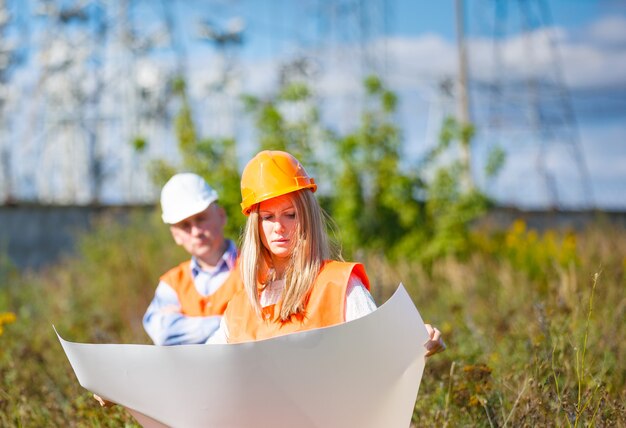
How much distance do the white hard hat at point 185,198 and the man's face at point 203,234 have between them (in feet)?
0.19

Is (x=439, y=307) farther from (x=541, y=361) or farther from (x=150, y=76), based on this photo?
(x=150, y=76)

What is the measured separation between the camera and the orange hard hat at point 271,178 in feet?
8.80

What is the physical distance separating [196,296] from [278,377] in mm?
1829

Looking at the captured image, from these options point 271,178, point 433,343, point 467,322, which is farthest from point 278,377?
point 467,322

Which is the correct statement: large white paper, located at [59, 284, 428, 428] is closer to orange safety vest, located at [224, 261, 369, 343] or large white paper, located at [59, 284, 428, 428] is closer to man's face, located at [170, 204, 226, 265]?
orange safety vest, located at [224, 261, 369, 343]

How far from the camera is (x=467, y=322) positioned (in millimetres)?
5285

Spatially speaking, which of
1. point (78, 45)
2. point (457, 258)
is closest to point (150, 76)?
point (78, 45)

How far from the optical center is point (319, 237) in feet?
8.98

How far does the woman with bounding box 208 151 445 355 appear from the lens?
2607 mm

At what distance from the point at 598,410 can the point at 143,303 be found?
18.1 ft

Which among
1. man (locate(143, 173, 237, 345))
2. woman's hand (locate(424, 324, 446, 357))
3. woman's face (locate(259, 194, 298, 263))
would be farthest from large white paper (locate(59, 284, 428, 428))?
man (locate(143, 173, 237, 345))

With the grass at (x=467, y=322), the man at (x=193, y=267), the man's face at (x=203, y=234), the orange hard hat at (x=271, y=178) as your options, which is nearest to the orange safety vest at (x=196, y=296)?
the man at (x=193, y=267)

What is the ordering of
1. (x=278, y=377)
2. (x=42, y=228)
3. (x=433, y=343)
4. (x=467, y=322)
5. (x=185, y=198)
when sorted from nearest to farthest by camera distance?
(x=278, y=377)
(x=433, y=343)
(x=185, y=198)
(x=467, y=322)
(x=42, y=228)

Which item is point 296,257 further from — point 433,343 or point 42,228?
point 42,228
